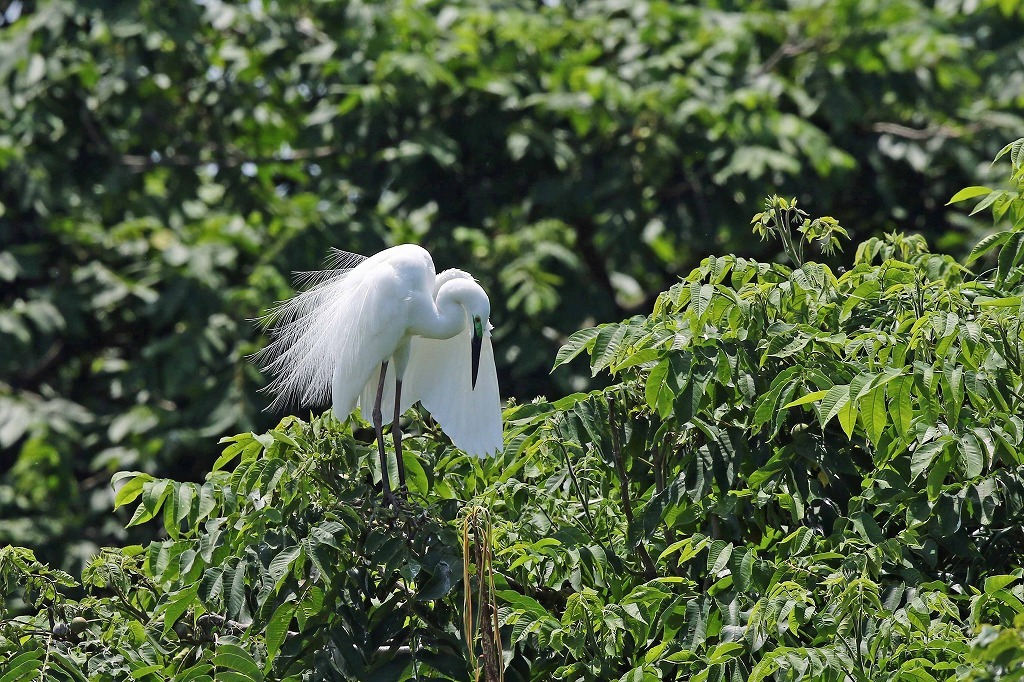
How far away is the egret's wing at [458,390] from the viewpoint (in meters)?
3.12

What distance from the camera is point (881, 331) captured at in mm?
2818

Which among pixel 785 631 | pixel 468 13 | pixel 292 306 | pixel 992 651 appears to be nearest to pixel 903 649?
pixel 785 631

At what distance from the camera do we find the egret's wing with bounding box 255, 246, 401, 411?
129 inches

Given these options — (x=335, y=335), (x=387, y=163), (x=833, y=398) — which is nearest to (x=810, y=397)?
(x=833, y=398)

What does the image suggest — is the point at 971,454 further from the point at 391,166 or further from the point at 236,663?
the point at 391,166

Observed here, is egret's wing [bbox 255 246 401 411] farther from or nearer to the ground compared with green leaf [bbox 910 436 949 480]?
farther from the ground

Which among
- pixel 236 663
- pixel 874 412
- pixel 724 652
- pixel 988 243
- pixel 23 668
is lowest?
pixel 724 652

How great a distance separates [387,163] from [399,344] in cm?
327

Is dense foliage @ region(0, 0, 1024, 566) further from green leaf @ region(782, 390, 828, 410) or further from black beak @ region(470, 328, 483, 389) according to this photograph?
green leaf @ region(782, 390, 828, 410)

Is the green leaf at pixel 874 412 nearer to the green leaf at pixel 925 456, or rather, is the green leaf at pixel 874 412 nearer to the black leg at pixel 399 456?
the green leaf at pixel 925 456

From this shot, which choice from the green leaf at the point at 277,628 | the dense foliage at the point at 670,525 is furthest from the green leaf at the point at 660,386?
the green leaf at the point at 277,628

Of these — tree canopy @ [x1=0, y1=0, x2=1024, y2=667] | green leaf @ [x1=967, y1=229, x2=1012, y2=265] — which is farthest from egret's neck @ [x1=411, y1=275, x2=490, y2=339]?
tree canopy @ [x1=0, y1=0, x2=1024, y2=667]

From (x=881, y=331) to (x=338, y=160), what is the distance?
4421mm

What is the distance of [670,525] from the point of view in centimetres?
285
